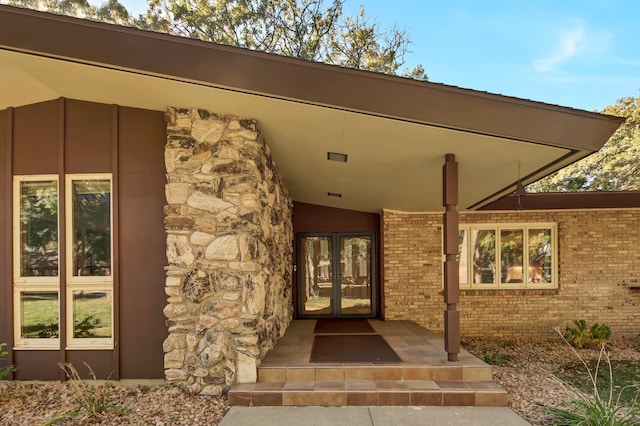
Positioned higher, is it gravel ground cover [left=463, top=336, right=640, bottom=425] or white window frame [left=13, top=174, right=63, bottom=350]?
white window frame [left=13, top=174, right=63, bottom=350]

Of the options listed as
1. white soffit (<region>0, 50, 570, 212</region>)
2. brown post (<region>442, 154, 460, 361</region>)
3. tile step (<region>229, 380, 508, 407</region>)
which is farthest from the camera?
brown post (<region>442, 154, 460, 361</region>)

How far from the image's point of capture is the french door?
7160 millimetres

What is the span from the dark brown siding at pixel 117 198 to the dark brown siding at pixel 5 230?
0.04 ft

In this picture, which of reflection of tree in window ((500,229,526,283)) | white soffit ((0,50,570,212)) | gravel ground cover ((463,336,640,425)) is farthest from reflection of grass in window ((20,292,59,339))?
reflection of tree in window ((500,229,526,283))

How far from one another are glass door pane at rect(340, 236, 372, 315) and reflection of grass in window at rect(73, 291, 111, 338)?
14.0 ft

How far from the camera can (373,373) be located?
145 inches

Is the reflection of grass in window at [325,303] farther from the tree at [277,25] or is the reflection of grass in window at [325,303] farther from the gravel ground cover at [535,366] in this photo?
the tree at [277,25]

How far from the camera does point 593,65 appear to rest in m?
15.4

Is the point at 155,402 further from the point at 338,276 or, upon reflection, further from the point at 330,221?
the point at 330,221

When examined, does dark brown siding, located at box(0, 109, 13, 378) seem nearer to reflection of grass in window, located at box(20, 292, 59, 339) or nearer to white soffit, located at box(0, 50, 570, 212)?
reflection of grass in window, located at box(20, 292, 59, 339)

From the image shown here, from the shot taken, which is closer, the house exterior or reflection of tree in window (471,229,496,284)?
the house exterior

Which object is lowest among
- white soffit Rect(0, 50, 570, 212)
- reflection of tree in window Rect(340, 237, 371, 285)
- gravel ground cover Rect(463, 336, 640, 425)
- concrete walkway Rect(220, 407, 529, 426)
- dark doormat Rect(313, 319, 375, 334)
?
gravel ground cover Rect(463, 336, 640, 425)

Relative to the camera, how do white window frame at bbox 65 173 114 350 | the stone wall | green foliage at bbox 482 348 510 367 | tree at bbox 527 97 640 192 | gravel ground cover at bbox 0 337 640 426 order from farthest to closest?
tree at bbox 527 97 640 192, the stone wall, green foliage at bbox 482 348 510 367, white window frame at bbox 65 173 114 350, gravel ground cover at bbox 0 337 640 426

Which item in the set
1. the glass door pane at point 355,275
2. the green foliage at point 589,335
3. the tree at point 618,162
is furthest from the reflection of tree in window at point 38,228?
the tree at point 618,162
